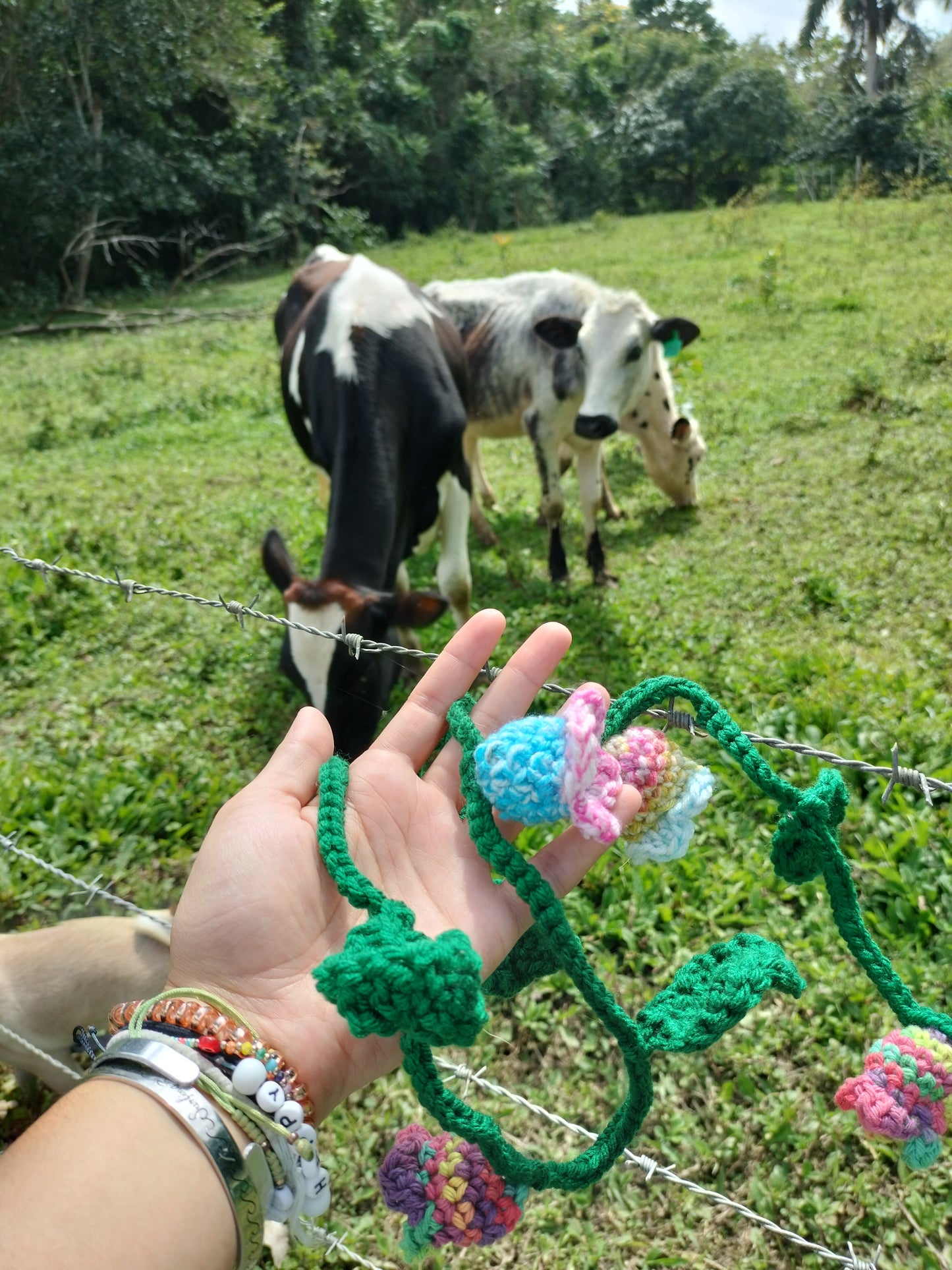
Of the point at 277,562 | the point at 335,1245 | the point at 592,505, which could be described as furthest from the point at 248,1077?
the point at 592,505

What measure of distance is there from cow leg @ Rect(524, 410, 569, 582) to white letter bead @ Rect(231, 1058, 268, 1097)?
13.3ft

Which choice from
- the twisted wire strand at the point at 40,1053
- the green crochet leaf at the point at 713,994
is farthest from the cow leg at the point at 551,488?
the green crochet leaf at the point at 713,994

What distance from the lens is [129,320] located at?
593 inches

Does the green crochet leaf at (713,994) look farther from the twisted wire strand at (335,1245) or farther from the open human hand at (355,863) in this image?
the twisted wire strand at (335,1245)

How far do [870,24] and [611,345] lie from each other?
37674mm

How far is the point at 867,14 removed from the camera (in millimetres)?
31672

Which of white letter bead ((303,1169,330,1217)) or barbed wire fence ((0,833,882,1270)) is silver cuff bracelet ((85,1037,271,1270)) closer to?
white letter bead ((303,1169,330,1217))

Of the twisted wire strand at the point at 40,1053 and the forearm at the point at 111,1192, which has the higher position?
the forearm at the point at 111,1192

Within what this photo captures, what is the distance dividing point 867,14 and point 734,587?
38.4m

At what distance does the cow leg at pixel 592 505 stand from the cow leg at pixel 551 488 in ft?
0.48

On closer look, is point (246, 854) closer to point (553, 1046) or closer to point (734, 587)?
point (553, 1046)

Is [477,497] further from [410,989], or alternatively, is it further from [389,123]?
[389,123]

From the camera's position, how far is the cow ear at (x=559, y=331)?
191 inches

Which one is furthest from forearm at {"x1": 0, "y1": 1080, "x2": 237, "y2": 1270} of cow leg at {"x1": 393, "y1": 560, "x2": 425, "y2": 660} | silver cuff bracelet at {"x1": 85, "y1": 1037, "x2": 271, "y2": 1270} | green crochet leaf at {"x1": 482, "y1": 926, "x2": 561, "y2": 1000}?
cow leg at {"x1": 393, "y1": 560, "x2": 425, "y2": 660}
